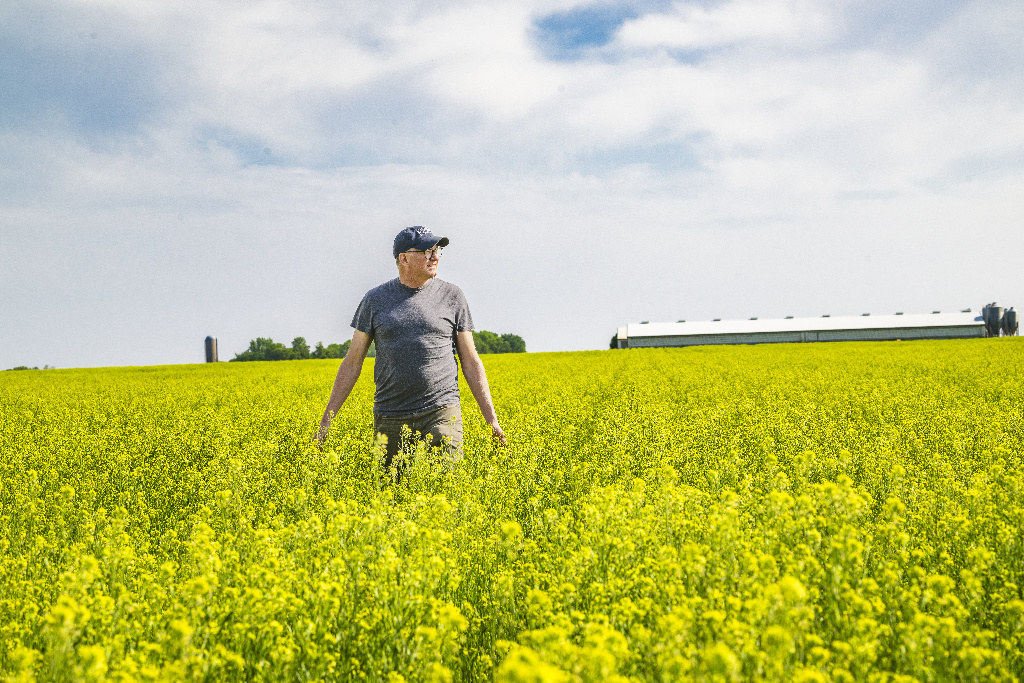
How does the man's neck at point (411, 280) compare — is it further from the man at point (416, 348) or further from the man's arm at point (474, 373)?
the man's arm at point (474, 373)

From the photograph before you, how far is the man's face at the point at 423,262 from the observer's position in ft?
16.3

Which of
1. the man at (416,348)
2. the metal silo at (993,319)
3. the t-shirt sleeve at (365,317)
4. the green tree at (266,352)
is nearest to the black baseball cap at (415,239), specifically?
the man at (416,348)

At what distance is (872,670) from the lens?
2652 millimetres

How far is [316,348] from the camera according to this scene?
7244cm

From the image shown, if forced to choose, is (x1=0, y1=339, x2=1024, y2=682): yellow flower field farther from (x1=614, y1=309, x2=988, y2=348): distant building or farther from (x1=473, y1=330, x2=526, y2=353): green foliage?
(x1=614, y1=309, x2=988, y2=348): distant building

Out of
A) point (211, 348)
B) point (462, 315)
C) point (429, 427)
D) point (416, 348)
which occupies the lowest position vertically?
point (429, 427)

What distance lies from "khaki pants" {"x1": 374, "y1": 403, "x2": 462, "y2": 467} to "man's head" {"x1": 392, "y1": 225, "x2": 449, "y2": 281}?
1.08m

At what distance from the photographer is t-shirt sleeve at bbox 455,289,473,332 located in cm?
536

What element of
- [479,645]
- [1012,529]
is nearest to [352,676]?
[479,645]

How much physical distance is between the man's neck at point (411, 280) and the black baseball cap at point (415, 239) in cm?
20

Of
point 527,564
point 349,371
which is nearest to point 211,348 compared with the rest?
point 349,371

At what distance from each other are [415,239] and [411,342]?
780 mm

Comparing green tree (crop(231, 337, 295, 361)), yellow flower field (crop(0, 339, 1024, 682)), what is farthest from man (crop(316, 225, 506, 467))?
green tree (crop(231, 337, 295, 361))

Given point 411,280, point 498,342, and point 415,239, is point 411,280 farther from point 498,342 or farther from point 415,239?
point 498,342
